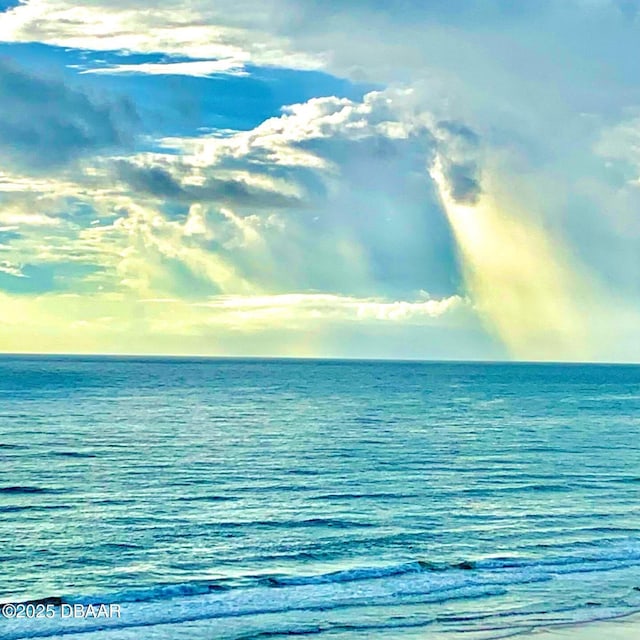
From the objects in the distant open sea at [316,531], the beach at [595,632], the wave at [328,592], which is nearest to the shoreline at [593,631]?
the beach at [595,632]

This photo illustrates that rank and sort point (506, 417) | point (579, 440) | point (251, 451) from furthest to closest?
point (506, 417) < point (579, 440) < point (251, 451)

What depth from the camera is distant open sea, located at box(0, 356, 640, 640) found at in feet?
77.8

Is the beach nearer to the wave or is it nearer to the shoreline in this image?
the shoreline

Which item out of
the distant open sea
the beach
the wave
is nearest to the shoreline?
the beach

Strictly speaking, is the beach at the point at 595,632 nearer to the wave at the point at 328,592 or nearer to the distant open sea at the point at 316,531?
the distant open sea at the point at 316,531

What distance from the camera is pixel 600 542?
107 ft

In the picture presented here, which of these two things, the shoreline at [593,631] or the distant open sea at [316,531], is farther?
the distant open sea at [316,531]

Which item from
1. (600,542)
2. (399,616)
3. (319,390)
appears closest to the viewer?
(399,616)

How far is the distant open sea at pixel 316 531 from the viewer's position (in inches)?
933

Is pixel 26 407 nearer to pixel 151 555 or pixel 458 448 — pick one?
pixel 458 448

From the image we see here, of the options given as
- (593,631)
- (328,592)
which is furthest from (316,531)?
(593,631)

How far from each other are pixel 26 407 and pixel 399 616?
251 ft

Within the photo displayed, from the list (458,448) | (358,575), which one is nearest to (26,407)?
(458,448)

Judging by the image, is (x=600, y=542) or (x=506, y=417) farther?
(x=506, y=417)
